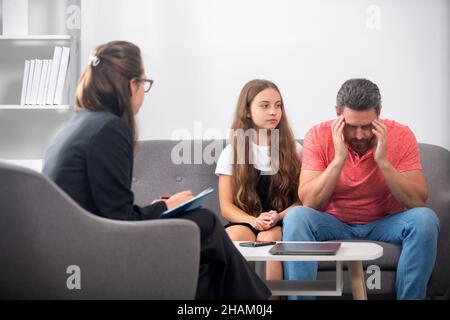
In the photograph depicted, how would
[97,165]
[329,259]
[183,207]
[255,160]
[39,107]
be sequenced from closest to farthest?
[97,165] → [183,207] → [329,259] → [255,160] → [39,107]

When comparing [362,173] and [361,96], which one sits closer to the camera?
[361,96]

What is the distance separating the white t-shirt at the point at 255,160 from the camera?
11.3 feet

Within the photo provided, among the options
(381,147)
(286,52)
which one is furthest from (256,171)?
(286,52)

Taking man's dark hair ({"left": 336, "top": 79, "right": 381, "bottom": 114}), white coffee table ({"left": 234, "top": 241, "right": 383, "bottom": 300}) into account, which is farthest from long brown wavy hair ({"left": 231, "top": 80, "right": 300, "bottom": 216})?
white coffee table ({"left": 234, "top": 241, "right": 383, "bottom": 300})

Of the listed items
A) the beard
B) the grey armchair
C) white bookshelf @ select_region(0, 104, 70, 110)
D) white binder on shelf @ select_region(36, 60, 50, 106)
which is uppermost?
white binder on shelf @ select_region(36, 60, 50, 106)

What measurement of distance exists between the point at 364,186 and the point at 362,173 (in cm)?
Answer: 6

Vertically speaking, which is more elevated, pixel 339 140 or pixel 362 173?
pixel 339 140

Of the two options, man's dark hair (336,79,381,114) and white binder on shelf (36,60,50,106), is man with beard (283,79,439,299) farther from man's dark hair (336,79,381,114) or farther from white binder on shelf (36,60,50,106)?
white binder on shelf (36,60,50,106)

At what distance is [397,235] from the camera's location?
3.07 m

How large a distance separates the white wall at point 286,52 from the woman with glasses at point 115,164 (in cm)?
164

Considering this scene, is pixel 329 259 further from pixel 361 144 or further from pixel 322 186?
pixel 361 144

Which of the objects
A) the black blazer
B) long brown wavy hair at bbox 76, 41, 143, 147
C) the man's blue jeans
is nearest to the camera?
the black blazer

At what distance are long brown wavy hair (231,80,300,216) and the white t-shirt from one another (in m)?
0.03

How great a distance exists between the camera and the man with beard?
119 inches
